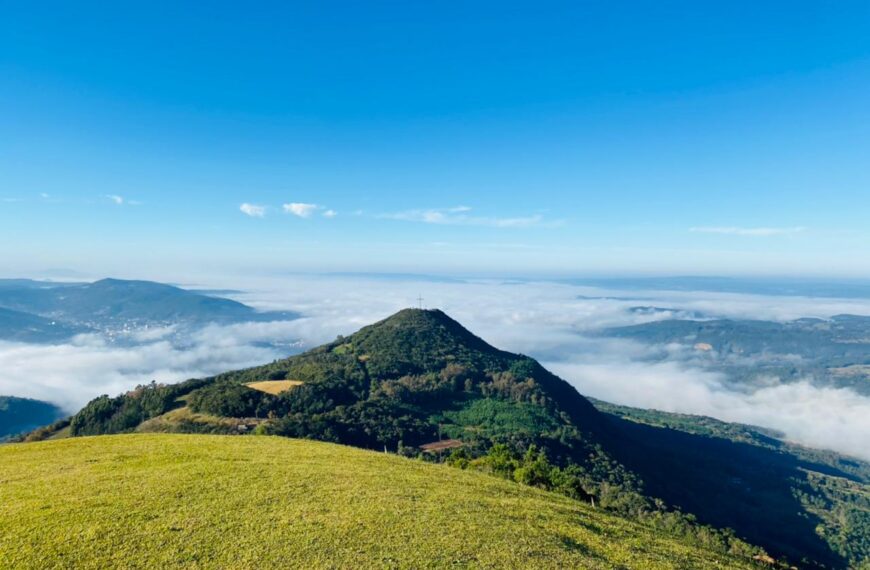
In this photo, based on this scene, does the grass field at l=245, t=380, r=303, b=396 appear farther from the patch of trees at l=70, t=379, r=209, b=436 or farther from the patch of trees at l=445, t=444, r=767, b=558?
the patch of trees at l=445, t=444, r=767, b=558

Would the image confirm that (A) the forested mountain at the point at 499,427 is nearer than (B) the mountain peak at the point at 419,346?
Yes

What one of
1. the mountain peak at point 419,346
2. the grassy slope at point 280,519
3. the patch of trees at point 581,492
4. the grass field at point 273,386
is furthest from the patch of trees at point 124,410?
the grassy slope at point 280,519

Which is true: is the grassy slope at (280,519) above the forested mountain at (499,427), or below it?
above

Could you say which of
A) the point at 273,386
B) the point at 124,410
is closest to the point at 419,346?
the point at 273,386

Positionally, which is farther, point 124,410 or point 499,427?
point 499,427

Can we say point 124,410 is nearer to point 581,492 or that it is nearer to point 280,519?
point 581,492

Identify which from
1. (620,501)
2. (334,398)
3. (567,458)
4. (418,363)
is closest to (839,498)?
(567,458)

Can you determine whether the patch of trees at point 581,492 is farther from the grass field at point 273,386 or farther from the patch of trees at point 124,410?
the patch of trees at point 124,410
